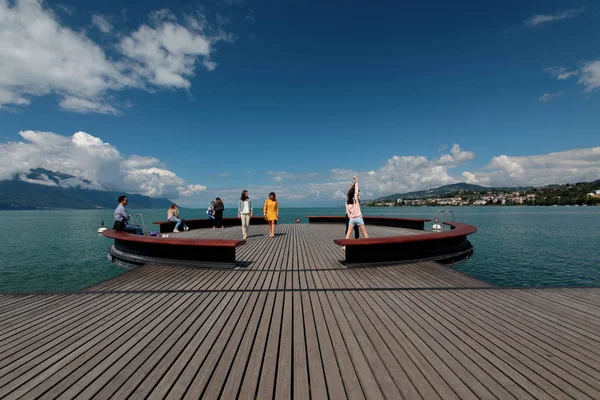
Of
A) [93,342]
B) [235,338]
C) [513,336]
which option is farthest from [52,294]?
[513,336]

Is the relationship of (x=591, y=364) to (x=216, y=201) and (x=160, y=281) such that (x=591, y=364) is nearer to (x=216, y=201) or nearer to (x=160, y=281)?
(x=160, y=281)

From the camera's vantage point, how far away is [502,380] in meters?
2.35

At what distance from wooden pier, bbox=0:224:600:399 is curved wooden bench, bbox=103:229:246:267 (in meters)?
1.44

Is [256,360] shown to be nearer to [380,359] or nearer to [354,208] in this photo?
[380,359]

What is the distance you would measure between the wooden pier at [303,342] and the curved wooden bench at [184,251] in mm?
1441

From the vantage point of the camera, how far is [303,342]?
2.97m

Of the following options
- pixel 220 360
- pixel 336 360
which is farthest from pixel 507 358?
pixel 220 360

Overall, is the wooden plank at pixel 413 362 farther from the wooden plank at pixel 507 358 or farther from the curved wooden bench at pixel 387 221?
the curved wooden bench at pixel 387 221

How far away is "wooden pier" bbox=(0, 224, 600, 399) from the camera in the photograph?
2.26 m

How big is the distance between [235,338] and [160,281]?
11.6 feet

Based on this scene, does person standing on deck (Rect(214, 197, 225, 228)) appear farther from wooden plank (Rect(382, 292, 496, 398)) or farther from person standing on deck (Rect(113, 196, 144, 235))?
wooden plank (Rect(382, 292, 496, 398))

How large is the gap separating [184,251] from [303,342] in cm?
527

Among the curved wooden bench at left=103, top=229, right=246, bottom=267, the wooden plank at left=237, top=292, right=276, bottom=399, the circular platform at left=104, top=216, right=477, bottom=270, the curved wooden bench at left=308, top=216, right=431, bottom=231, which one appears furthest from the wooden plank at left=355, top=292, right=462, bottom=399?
the curved wooden bench at left=308, top=216, right=431, bottom=231

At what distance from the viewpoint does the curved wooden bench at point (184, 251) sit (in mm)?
6762
